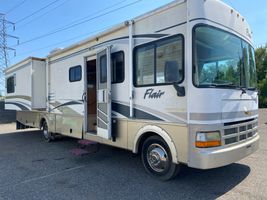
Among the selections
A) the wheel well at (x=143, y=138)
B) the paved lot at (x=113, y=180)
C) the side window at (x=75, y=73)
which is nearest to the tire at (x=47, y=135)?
the paved lot at (x=113, y=180)

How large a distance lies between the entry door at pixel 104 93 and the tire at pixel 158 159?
1032mm

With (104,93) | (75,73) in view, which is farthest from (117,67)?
(75,73)

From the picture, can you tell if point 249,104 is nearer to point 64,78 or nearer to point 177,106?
point 177,106

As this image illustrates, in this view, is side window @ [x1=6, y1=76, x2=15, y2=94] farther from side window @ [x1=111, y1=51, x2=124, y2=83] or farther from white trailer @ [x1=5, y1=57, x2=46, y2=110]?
side window @ [x1=111, y1=51, x2=124, y2=83]

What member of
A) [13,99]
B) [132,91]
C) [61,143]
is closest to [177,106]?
[132,91]

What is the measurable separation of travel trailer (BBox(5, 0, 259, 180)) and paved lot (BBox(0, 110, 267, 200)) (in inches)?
18.9

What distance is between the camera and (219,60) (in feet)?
13.1

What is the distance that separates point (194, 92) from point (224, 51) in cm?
104

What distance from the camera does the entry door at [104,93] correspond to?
5.24m

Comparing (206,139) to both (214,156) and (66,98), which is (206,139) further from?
(66,98)

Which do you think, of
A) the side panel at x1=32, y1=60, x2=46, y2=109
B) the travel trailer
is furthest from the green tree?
the side panel at x1=32, y1=60, x2=46, y2=109

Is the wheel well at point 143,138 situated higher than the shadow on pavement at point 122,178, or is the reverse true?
the wheel well at point 143,138

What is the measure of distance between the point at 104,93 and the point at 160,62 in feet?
5.46

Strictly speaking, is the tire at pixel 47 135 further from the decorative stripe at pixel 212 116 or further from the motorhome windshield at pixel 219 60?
the motorhome windshield at pixel 219 60
